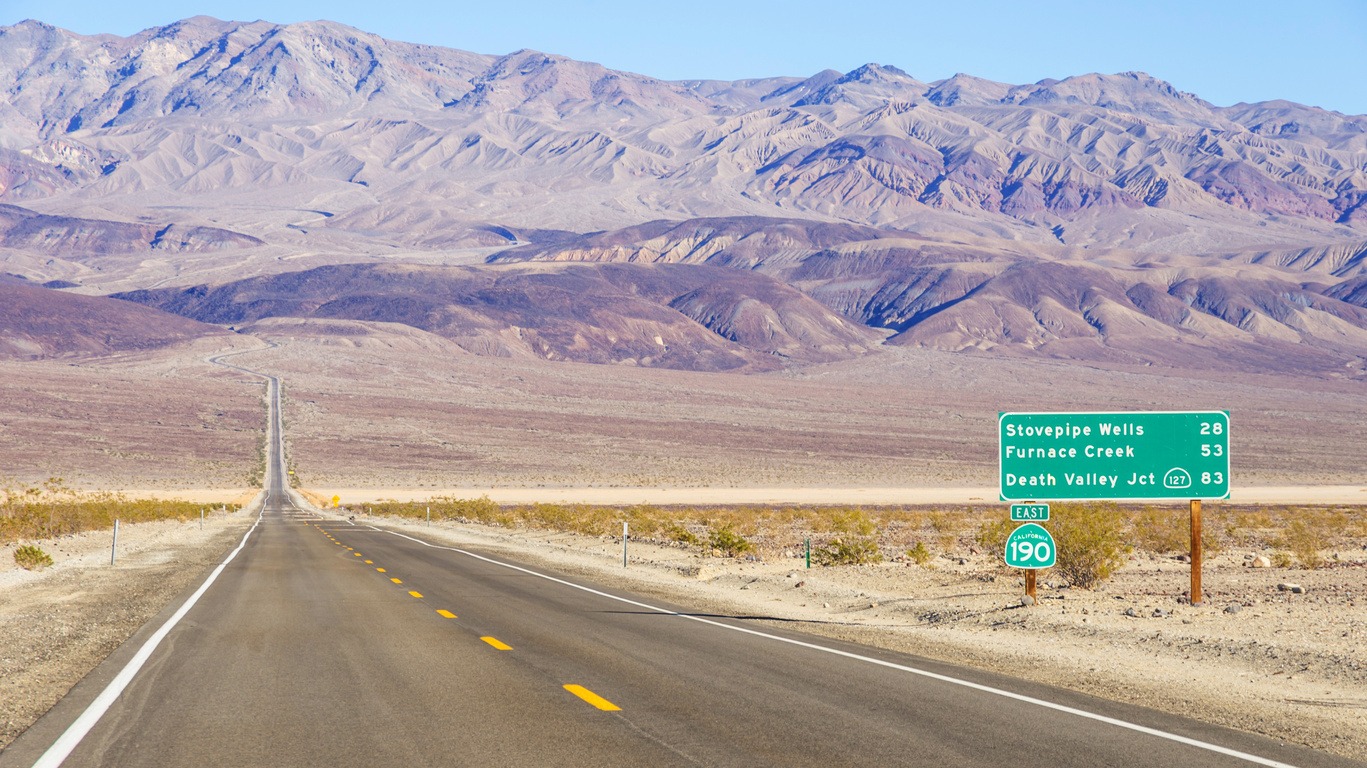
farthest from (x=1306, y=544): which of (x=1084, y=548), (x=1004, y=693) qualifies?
(x=1004, y=693)

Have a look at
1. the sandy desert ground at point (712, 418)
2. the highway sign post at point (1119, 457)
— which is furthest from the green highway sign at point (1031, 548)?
the sandy desert ground at point (712, 418)

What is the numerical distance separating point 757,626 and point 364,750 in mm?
8526

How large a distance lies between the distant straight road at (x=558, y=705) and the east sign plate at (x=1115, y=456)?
15.2 feet

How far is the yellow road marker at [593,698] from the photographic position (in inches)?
383

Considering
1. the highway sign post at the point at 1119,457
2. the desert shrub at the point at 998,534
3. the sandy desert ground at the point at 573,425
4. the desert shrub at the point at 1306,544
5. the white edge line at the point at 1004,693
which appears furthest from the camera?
the sandy desert ground at the point at 573,425

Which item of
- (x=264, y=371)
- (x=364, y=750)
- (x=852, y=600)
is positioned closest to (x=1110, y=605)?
(x=852, y=600)

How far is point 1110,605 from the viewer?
17.7 metres

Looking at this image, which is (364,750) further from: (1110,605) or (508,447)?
(508,447)

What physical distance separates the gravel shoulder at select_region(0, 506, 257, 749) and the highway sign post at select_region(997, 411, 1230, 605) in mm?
11700

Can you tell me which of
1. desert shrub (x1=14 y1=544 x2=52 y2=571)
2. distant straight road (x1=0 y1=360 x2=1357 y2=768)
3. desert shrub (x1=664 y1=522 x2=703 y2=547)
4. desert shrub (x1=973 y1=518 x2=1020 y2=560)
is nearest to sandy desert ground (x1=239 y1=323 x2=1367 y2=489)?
desert shrub (x1=664 y1=522 x2=703 y2=547)

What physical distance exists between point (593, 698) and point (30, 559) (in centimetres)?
2008

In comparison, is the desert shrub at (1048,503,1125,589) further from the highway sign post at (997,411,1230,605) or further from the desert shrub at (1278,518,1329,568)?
the desert shrub at (1278,518,1329,568)

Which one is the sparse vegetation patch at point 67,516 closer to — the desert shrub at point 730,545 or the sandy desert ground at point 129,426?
the sandy desert ground at point 129,426

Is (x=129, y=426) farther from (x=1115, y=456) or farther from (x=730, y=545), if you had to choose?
(x=1115, y=456)
